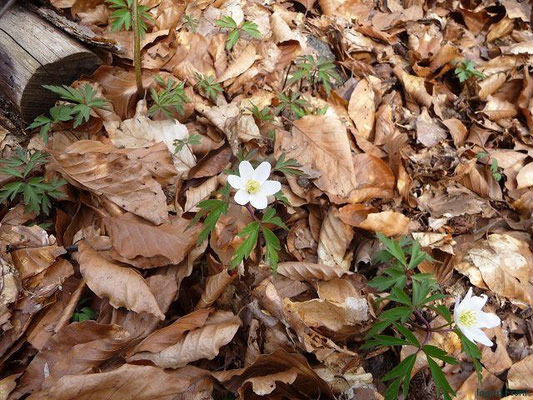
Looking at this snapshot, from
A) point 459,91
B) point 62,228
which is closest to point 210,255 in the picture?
point 62,228

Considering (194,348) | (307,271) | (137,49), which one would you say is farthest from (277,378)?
(137,49)

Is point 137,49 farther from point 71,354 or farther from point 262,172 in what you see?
point 71,354

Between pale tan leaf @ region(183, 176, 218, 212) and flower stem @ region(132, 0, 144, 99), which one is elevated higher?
flower stem @ region(132, 0, 144, 99)

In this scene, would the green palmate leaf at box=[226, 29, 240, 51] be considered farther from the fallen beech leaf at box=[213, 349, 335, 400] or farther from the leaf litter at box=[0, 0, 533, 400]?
the fallen beech leaf at box=[213, 349, 335, 400]

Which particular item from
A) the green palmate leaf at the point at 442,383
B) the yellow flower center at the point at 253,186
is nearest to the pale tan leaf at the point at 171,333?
the yellow flower center at the point at 253,186

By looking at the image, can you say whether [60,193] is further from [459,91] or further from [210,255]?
[459,91]

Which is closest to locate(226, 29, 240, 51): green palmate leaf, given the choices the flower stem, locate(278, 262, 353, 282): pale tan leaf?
the flower stem
